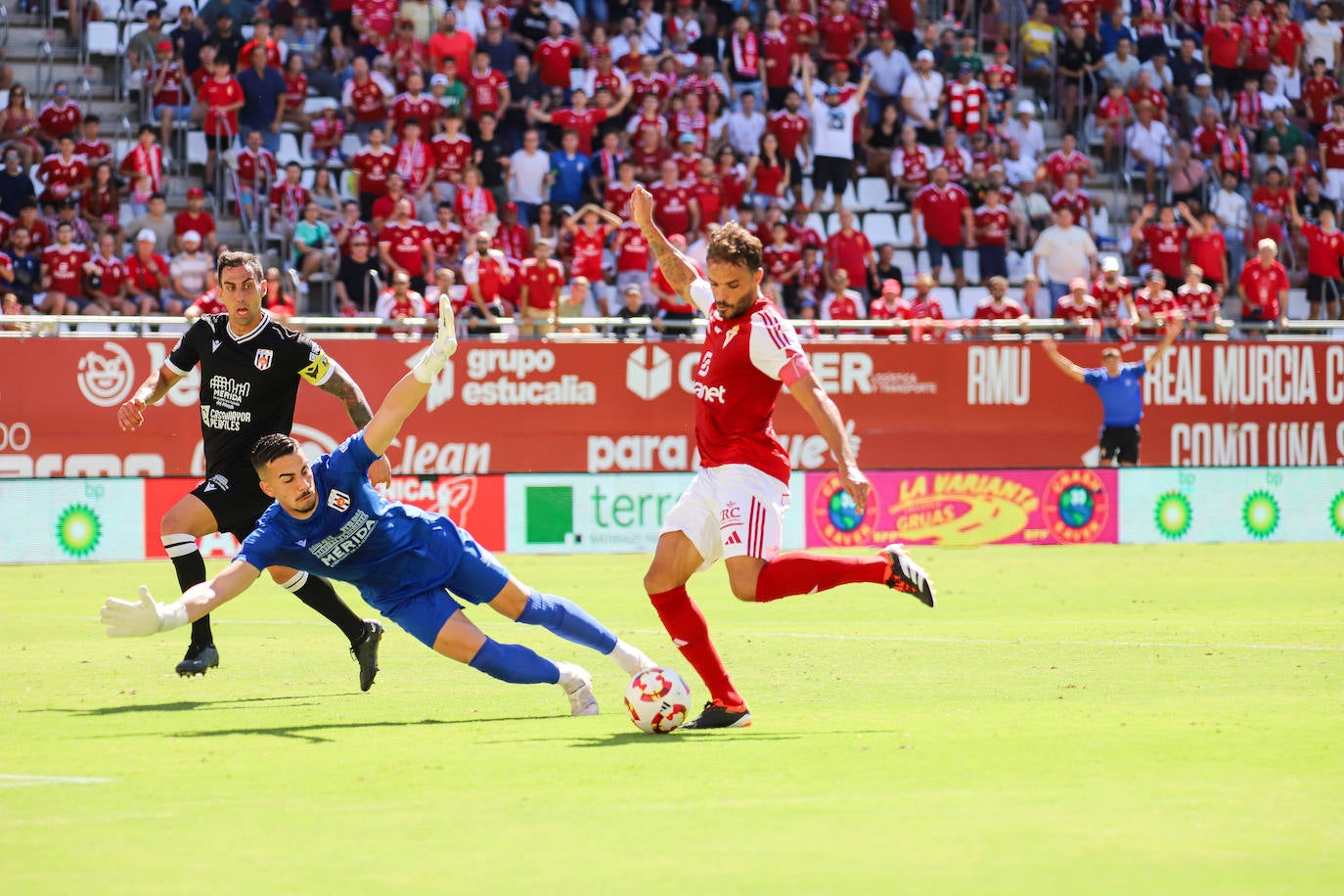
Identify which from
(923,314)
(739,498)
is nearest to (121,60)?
(923,314)

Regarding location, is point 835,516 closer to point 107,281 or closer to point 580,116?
point 580,116

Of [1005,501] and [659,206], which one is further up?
[659,206]

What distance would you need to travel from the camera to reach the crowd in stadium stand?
77.7ft

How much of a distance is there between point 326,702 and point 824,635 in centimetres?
436

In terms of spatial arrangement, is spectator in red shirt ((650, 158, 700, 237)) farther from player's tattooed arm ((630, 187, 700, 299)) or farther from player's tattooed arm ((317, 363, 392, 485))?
player's tattooed arm ((630, 187, 700, 299))

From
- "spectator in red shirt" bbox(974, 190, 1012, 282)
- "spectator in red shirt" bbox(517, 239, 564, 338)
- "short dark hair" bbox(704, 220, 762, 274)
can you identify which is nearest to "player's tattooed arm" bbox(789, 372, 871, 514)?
"short dark hair" bbox(704, 220, 762, 274)

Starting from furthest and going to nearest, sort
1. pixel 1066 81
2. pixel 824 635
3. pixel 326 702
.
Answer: pixel 1066 81
pixel 824 635
pixel 326 702

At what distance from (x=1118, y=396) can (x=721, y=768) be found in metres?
→ 18.3

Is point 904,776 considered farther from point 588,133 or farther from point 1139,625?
point 588,133

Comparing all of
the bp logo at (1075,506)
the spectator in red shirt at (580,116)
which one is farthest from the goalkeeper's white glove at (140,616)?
the spectator in red shirt at (580,116)

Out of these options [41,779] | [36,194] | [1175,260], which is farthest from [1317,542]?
[41,779]

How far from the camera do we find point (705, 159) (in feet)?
84.5

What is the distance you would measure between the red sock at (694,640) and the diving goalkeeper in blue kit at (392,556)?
274 millimetres

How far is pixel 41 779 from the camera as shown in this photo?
7305mm
